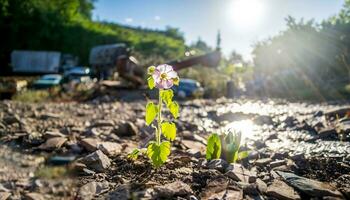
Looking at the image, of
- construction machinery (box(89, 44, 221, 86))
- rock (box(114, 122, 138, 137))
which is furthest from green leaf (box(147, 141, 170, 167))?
construction machinery (box(89, 44, 221, 86))

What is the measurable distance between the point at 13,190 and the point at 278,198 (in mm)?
2246

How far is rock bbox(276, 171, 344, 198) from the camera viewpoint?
2621mm

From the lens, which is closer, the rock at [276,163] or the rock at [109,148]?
the rock at [276,163]

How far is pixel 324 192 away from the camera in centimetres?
263

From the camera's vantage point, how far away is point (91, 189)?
2.86 meters

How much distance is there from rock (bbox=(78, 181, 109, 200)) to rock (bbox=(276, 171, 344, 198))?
1555 millimetres

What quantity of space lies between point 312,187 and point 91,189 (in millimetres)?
1752

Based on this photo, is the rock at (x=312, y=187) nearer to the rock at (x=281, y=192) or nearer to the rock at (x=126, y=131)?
the rock at (x=281, y=192)

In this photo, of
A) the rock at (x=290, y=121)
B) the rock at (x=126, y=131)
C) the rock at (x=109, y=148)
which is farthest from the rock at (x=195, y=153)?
the rock at (x=290, y=121)

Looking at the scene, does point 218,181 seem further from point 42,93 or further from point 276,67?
point 276,67

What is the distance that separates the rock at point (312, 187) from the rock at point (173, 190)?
2.88 feet

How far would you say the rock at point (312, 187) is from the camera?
262 cm

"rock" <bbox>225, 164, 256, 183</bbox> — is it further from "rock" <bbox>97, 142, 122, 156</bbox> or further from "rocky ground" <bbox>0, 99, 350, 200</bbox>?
"rock" <bbox>97, 142, 122, 156</bbox>

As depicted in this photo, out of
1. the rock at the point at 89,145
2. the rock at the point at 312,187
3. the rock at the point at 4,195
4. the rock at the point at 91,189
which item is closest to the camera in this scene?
the rock at the point at 312,187
